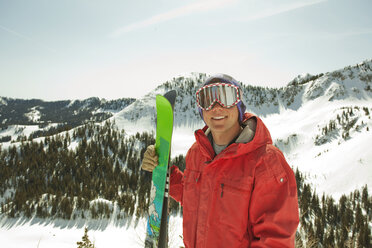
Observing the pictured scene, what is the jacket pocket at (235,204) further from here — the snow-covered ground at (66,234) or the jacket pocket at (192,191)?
the snow-covered ground at (66,234)

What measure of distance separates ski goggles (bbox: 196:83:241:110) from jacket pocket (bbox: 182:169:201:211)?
82 cm

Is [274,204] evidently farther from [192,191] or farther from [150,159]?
[150,159]

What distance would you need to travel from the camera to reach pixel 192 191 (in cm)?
220

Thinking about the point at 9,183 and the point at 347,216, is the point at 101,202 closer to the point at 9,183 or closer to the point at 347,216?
the point at 9,183

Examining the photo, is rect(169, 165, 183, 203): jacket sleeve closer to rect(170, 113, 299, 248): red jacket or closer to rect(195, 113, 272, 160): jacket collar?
rect(170, 113, 299, 248): red jacket

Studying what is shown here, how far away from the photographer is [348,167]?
18875 millimetres

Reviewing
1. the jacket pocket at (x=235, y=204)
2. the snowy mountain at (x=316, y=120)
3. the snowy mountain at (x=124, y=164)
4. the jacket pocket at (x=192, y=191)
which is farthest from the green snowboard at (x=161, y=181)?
the snowy mountain at (x=316, y=120)

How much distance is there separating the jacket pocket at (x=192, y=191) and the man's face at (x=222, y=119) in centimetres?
58

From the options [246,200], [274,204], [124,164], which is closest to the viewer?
[274,204]

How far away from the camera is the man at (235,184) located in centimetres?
155

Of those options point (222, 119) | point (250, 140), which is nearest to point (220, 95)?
point (222, 119)

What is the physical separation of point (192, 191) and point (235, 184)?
61 cm

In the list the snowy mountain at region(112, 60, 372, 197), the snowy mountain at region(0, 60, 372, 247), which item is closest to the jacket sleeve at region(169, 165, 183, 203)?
the snowy mountain at region(0, 60, 372, 247)

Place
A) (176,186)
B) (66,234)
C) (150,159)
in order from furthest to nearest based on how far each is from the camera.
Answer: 1. (66,234)
2. (150,159)
3. (176,186)
